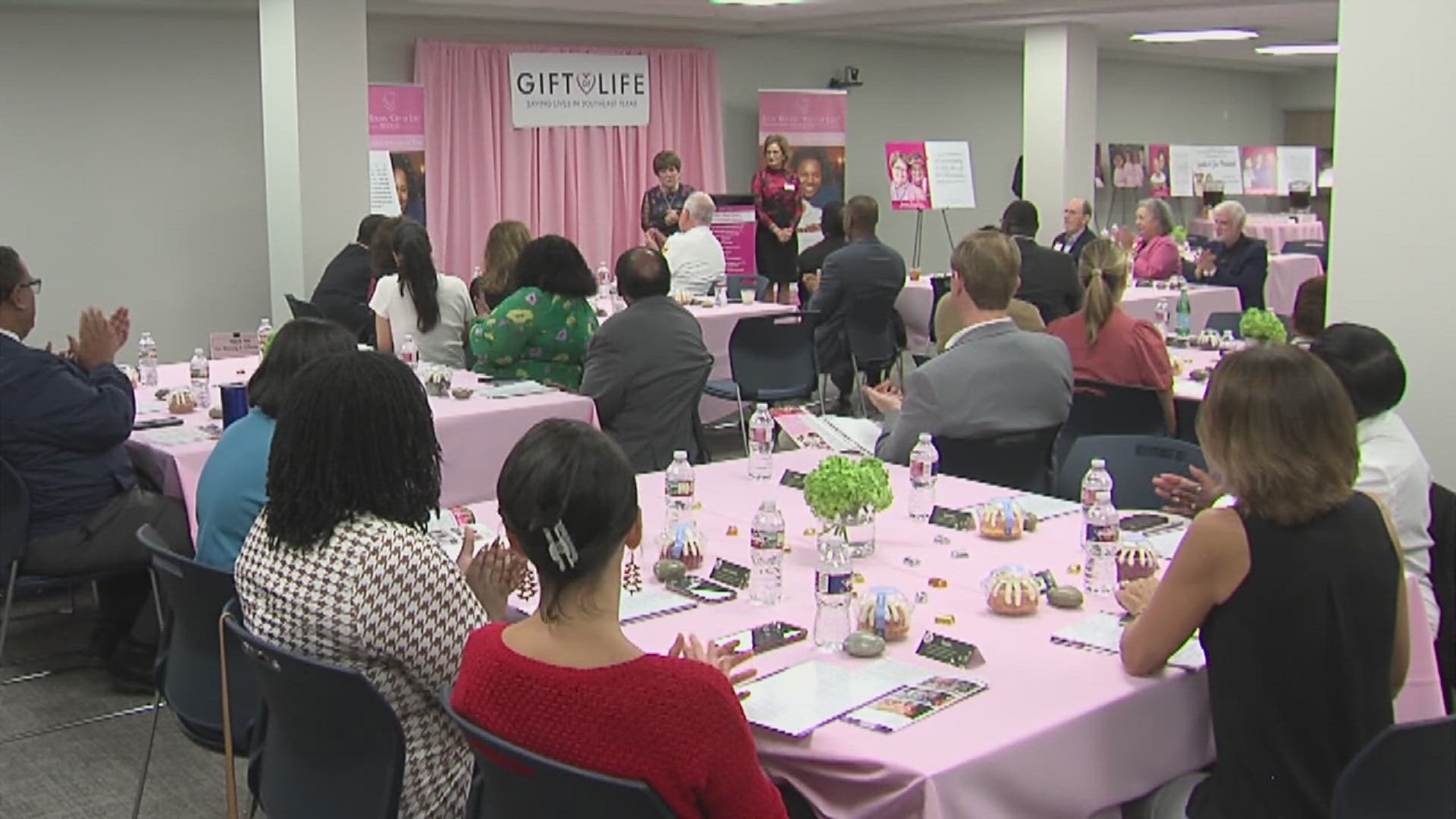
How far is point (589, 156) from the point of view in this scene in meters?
11.6

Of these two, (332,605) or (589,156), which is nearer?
(332,605)

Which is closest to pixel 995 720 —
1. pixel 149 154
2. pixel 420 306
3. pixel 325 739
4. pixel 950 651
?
pixel 950 651

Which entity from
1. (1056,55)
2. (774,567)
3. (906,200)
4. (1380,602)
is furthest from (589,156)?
(1380,602)

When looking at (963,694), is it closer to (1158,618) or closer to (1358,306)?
(1158,618)

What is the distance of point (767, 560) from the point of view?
2.84 m

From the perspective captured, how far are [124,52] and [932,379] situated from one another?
728 cm

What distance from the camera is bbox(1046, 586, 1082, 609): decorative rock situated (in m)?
2.75

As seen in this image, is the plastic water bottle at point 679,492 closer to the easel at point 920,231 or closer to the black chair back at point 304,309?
the black chair back at point 304,309

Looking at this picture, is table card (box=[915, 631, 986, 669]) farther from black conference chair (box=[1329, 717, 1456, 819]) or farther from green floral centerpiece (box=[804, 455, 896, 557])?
black conference chair (box=[1329, 717, 1456, 819])

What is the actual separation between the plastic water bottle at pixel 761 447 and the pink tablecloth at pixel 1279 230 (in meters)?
11.1

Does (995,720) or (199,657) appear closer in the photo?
(995,720)

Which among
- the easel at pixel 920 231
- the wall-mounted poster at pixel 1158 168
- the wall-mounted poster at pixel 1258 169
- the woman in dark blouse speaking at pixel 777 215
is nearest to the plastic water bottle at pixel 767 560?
the woman in dark blouse speaking at pixel 777 215

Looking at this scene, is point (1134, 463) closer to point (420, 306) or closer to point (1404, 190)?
point (1404, 190)

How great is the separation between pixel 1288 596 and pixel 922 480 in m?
1.42
